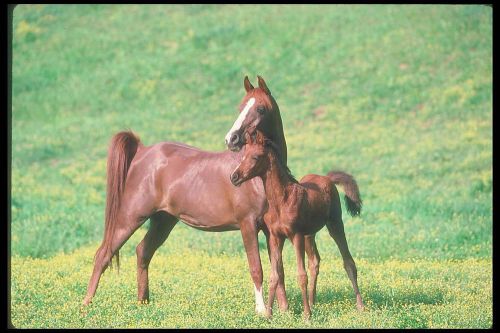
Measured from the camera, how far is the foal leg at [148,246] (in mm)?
12016

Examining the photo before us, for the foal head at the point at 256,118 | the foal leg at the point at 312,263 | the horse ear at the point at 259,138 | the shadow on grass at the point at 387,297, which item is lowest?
the shadow on grass at the point at 387,297

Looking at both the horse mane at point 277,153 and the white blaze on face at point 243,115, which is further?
the horse mane at point 277,153

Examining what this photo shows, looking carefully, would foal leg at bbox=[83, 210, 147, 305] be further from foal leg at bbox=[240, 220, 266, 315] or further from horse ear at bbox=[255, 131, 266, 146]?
horse ear at bbox=[255, 131, 266, 146]

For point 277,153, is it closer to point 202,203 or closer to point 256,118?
point 256,118

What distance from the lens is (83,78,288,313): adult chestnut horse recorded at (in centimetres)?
1085

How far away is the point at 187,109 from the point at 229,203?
22.8 meters

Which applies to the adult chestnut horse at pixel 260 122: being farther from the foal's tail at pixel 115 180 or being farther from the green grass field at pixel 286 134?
the foal's tail at pixel 115 180

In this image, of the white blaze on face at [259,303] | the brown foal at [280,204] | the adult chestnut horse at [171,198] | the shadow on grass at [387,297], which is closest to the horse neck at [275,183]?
the brown foal at [280,204]

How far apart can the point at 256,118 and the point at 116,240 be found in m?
2.86

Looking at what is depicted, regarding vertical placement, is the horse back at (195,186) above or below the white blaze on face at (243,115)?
below

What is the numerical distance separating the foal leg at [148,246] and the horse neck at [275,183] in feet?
7.23

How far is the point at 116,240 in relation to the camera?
12.0m

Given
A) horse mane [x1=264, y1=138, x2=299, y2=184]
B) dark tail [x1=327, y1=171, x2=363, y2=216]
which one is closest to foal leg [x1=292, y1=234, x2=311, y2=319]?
horse mane [x1=264, y1=138, x2=299, y2=184]

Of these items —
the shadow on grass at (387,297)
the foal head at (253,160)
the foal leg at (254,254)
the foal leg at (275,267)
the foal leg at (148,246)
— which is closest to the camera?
the foal head at (253,160)
